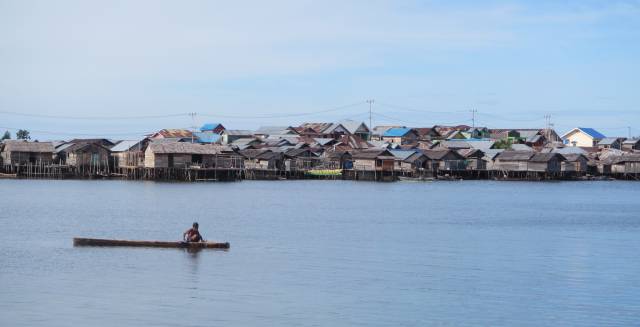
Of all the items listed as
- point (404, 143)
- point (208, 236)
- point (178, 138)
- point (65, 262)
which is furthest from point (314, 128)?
point (65, 262)

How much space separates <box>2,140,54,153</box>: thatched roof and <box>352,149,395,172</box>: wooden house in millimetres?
26481

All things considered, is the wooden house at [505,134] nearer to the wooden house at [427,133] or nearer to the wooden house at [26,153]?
the wooden house at [427,133]

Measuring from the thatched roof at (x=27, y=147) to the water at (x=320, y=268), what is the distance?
28.4m

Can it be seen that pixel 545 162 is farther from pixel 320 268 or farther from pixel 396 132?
pixel 320 268

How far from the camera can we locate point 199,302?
55.2ft

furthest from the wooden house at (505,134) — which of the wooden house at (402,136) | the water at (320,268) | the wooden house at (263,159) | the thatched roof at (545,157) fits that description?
the water at (320,268)

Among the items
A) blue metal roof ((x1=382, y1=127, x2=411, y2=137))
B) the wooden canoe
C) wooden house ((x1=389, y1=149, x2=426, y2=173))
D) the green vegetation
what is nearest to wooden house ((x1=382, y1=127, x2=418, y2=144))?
blue metal roof ((x1=382, y1=127, x2=411, y2=137))

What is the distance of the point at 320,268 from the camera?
21297 millimetres

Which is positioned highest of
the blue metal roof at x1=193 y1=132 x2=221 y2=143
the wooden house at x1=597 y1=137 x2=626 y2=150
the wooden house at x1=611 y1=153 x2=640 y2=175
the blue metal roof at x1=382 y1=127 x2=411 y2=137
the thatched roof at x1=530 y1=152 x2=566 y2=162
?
the blue metal roof at x1=382 y1=127 x2=411 y2=137

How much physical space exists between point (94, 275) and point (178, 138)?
60.8 metres

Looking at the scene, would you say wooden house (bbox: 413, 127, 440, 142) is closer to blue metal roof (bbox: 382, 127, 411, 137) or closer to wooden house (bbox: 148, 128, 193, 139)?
blue metal roof (bbox: 382, 127, 411, 137)

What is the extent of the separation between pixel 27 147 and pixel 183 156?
13.1 metres

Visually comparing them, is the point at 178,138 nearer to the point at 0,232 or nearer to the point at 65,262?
the point at 0,232

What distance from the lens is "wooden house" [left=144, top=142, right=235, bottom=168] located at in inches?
2522
